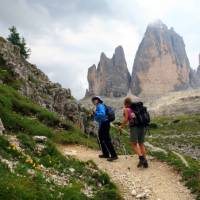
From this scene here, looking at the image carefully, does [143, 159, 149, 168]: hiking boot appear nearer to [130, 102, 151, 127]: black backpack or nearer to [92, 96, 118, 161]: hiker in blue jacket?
[130, 102, 151, 127]: black backpack

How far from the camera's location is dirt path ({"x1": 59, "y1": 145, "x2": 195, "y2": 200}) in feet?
51.0

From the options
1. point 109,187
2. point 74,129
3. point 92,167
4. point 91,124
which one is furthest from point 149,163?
point 91,124

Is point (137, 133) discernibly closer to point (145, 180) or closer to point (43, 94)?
point (145, 180)

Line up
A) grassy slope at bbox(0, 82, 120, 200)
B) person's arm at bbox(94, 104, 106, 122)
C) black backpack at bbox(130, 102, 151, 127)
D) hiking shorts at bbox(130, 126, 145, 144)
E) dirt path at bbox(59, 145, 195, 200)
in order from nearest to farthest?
grassy slope at bbox(0, 82, 120, 200) → dirt path at bbox(59, 145, 195, 200) → black backpack at bbox(130, 102, 151, 127) → hiking shorts at bbox(130, 126, 145, 144) → person's arm at bbox(94, 104, 106, 122)

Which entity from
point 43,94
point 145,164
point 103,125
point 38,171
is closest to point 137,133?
point 145,164

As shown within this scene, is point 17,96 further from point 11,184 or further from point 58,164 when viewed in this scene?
point 11,184

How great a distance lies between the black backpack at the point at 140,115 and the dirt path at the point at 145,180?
2.09m

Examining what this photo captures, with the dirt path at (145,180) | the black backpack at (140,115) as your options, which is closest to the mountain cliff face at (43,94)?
the dirt path at (145,180)

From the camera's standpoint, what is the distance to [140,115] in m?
18.8

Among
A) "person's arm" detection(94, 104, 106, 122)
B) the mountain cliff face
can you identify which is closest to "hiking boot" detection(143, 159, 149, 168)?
"person's arm" detection(94, 104, 106, 122)

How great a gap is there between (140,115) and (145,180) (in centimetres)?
300

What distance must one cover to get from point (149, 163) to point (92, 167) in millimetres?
3608

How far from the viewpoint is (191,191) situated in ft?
52.4

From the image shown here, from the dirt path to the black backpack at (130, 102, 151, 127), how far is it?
2087 millimetres
